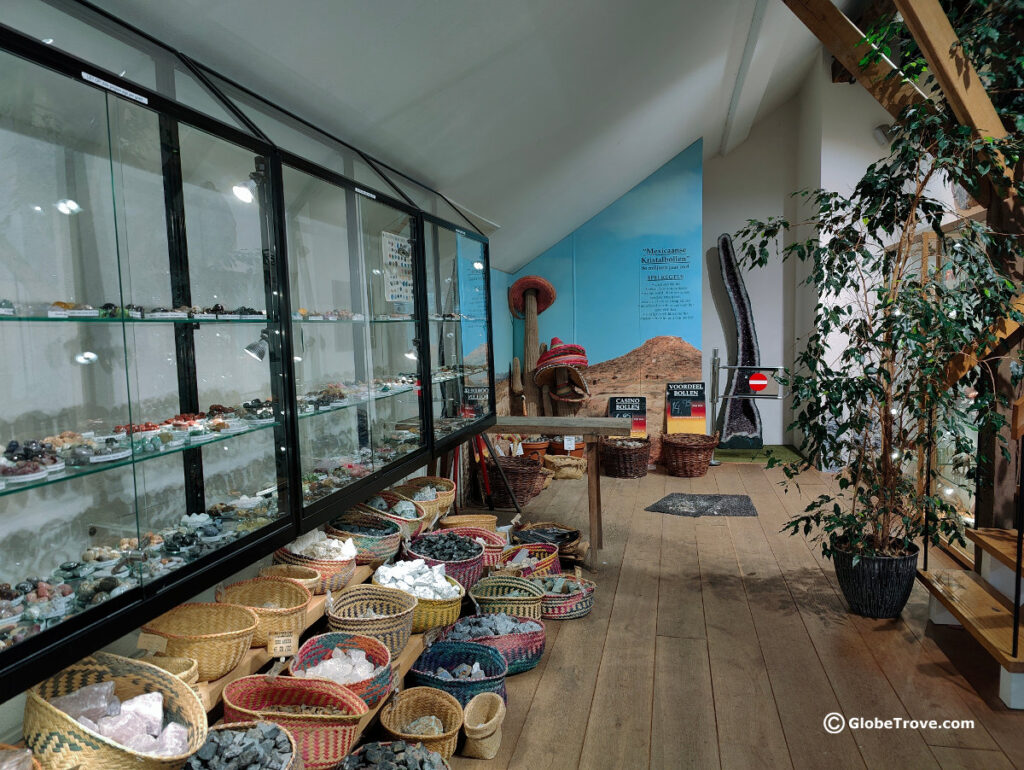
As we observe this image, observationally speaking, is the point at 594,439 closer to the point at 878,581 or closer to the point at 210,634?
the point at 878,581

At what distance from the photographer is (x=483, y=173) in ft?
14.2

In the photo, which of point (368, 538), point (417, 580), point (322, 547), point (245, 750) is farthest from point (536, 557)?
point (245, 750)

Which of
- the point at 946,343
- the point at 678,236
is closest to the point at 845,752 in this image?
the point at 946,343

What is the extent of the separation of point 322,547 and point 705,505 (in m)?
3.70

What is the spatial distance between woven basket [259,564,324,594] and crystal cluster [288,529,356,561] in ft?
0.30

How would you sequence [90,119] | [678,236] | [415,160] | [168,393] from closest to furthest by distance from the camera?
[90,119], [168,393], [415,160], [678,236]

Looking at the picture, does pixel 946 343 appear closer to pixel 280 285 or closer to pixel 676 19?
pixel 676 19

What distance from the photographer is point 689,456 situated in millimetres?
6684

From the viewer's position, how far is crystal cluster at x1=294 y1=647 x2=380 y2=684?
7.34 ft

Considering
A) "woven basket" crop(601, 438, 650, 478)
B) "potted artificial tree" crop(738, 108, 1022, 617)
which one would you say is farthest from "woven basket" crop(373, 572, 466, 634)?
"woven basket" crop(601, 438, 650, 478)

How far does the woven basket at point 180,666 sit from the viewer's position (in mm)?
1871

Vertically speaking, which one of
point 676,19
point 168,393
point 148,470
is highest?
point 676,19

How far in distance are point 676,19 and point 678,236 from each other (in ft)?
11.7

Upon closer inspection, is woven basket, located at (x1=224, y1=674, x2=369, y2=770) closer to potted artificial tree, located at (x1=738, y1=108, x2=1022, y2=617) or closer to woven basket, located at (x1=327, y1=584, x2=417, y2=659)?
woven basket, located at (x1=327, y1=584, x2=417, y2=659)
